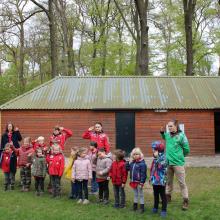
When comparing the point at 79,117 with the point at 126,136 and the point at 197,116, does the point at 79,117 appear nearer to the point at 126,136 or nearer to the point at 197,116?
the point at 126,136

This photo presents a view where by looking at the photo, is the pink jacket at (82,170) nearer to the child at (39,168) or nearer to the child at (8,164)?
the child at (39,168)

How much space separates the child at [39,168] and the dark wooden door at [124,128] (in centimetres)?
919

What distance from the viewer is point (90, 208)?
27.3ft

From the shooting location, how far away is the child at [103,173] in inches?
345

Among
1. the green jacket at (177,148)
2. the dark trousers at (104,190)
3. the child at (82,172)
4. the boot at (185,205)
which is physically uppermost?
the green jacket at (177,148)

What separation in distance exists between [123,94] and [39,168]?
10490 millimetres

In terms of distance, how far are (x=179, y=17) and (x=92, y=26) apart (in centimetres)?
804

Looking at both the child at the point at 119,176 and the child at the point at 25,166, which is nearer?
the child at the point at 119,176

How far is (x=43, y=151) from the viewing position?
9.93 m

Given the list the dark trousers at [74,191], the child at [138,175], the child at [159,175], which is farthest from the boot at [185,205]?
the dark trousers at [74,191]

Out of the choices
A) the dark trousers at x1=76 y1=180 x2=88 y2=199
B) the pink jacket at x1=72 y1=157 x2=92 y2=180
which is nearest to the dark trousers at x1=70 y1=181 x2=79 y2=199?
the dark trousers at x1=76 y1=180 x2=88 y2=199

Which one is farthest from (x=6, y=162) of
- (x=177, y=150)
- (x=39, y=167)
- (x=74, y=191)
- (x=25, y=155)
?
(x=177, y=150)

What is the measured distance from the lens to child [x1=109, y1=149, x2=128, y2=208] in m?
8.31

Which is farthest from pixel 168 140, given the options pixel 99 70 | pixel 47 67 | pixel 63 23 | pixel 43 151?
pixel 47 67
